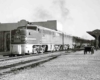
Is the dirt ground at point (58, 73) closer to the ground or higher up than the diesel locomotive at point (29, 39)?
closer to the ground

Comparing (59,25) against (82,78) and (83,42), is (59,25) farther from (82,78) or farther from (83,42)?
(82,78)

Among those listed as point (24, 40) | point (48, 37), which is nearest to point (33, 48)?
point (24, 40)

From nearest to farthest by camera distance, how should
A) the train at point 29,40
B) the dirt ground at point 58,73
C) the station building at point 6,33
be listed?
1. the dirt ground at point 58,73
2. the train at point 29,40
3. the station building at point 6,33

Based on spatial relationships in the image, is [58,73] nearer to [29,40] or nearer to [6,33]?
[29,40]

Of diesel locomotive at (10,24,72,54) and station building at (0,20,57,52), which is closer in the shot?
diesel locomotive at (10,24,72,54)

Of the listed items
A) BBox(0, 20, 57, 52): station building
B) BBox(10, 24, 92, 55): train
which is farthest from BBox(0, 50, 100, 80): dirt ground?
BBox(0, 20, 57, 52): station building

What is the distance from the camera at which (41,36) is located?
26438 millimetres

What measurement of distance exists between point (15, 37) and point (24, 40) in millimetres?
1231

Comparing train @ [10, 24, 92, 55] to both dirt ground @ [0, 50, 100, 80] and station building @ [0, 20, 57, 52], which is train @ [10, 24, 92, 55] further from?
station building @ [0, 20, 57, 52]

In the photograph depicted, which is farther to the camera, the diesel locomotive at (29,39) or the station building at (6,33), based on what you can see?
the station building at (6,33)

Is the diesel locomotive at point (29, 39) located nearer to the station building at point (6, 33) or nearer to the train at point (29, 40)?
the train at point (29, 40)

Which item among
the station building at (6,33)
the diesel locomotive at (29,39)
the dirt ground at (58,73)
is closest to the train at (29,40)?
the diesel locomotive at (29,39)

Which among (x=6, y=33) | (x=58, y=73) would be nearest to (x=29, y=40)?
(x=58, y=73)

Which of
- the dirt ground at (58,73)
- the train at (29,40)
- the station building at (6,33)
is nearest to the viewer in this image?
the dirt ground at (58,73)
